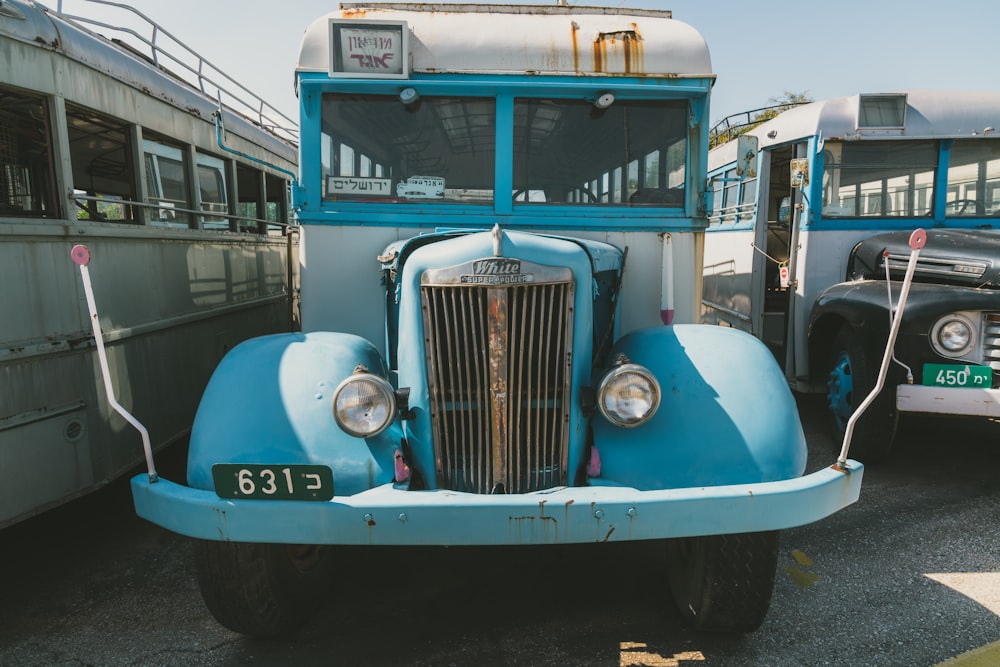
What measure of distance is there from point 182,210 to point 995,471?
6167 mm

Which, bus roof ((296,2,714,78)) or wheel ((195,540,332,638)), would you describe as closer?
wheel ((195,540,332,638))

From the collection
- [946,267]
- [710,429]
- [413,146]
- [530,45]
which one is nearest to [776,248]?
[946,267]

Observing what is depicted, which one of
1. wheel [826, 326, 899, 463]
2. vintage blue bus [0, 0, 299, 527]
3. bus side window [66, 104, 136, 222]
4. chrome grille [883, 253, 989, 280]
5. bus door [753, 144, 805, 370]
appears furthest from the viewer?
bus door [753, 144, 805, 370]

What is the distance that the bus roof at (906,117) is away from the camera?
17.9 ft

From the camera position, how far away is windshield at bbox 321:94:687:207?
3.42 m

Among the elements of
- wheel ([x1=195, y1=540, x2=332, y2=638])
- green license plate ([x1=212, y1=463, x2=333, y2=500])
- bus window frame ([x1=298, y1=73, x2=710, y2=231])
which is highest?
bus window frame ([x1=298, y1=73, x2=710, y2=231])

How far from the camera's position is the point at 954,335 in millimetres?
4293

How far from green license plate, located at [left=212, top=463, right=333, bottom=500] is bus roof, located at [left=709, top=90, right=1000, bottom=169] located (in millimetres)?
4772

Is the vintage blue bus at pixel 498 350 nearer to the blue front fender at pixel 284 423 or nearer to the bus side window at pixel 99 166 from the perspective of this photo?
the blue front fender at pixel 284 423

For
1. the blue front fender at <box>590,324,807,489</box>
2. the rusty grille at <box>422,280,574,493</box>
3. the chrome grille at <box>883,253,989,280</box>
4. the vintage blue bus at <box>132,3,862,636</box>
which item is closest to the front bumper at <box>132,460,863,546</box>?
the vintage blue bus at <box>132,3,862,636</box>

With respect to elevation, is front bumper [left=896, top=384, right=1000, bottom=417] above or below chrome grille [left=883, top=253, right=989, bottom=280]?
below

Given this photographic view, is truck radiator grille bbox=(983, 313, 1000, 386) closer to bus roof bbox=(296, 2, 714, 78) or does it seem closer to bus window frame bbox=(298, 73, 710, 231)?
bus window frame bbox=(298, 73, 710, 231)

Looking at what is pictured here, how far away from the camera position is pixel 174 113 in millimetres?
4855

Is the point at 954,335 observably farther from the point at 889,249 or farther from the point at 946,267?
→ the point at 889,249
